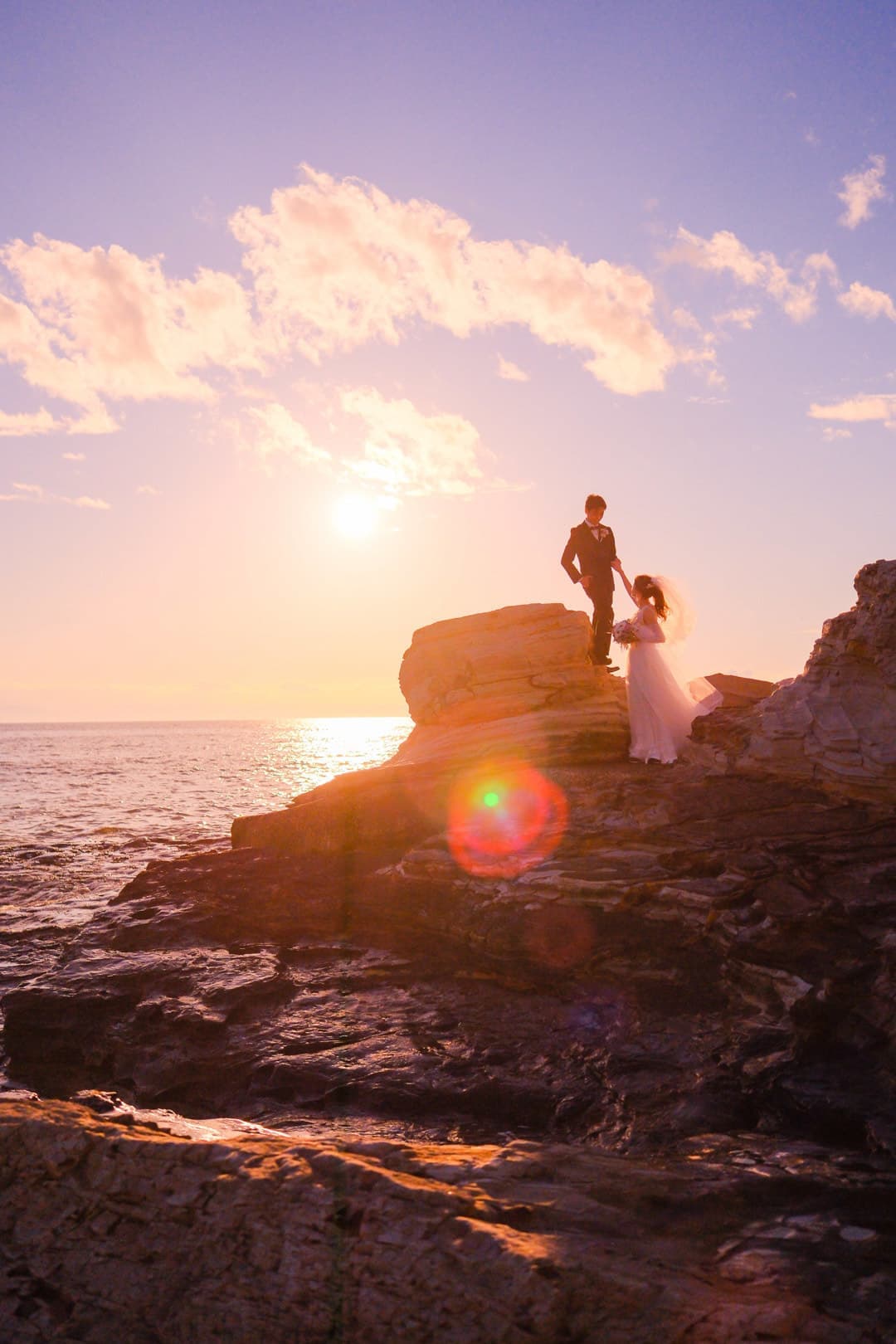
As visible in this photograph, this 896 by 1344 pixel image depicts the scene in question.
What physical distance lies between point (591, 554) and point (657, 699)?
313cm

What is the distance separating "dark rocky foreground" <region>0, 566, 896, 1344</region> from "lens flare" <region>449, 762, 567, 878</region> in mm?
102

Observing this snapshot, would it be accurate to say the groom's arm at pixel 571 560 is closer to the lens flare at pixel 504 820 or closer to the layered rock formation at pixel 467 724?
the layered rock formation at pixel 467 724

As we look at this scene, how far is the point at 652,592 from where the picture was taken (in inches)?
501

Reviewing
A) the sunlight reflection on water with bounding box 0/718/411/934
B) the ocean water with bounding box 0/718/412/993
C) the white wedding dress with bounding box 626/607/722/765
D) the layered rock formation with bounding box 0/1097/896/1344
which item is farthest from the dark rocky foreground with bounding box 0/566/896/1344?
the sunlight reflection on water with bounding box 0/718/411/934

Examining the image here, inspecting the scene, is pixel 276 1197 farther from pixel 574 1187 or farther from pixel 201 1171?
pixel 574 1187

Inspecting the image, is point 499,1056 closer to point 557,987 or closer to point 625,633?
point 557,987

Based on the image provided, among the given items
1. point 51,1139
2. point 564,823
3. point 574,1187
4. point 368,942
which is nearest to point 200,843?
point 368,942

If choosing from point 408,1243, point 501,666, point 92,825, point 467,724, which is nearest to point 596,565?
point 501,666

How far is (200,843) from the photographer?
17.0 metres

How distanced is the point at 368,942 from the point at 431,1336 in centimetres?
669

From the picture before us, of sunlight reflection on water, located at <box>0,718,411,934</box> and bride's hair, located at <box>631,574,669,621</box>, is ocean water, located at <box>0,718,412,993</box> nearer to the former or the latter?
sunlight reflection on water, located at <box>0,718,411,934</box>

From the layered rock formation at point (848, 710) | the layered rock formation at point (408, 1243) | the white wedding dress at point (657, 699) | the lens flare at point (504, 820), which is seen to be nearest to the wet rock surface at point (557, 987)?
the lens flare at point (504, 820)

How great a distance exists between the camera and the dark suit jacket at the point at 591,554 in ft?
45.2

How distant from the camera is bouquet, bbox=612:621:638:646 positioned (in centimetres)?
1241
